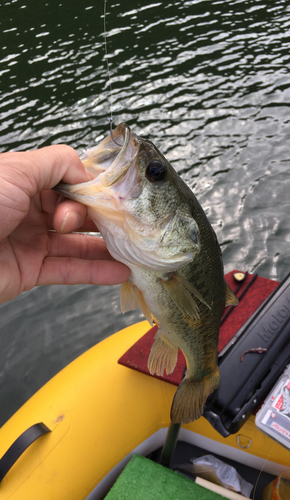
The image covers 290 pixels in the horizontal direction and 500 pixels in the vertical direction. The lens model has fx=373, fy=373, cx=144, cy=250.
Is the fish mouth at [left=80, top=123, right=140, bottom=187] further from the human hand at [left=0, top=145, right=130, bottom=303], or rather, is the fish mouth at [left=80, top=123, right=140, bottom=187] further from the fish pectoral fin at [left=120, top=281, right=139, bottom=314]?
the fish pectoral fin at [left=120, top=281, right=139, bottom=314]

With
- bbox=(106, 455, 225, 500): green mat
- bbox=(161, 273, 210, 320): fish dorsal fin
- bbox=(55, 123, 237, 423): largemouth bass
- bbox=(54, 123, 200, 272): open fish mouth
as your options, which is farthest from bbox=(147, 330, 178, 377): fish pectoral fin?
bbox=(106, 455, 225, 500): green mat

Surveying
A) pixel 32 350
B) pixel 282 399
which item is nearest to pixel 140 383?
pixel 282 399

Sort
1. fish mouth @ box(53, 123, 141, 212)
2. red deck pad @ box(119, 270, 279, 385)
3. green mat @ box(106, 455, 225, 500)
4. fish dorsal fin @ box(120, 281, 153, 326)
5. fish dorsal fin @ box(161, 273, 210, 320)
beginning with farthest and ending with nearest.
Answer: red deck pad @ box(119, 270, 279, 385) < green mat @ box(106, 455, 225, 500) < fish dorsal fin @ box(120, 281, 153, 326) < fish dorsal fin @ box(161, 273, 210, 320) < fish mouth @ box(53, 123, 141, 212)

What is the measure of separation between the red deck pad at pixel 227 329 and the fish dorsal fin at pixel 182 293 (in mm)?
1172

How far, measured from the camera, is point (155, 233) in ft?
5.83

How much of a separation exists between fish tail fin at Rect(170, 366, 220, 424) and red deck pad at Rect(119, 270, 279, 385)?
62 cm

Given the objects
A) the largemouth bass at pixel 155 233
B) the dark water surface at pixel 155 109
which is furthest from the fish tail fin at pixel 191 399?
the dark water surface at pixel 155 109

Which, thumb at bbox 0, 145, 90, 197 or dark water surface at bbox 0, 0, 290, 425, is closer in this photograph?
thumb at bbox 0, 145, 90, 197

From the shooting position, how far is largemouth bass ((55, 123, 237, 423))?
171 centimetres

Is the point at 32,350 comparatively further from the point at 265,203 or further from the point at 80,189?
the point at 265,203

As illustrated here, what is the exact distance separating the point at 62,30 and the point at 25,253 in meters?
11.7

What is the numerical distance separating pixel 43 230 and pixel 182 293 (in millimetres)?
917

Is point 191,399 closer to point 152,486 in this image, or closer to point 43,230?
point 152,486

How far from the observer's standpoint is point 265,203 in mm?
6312
